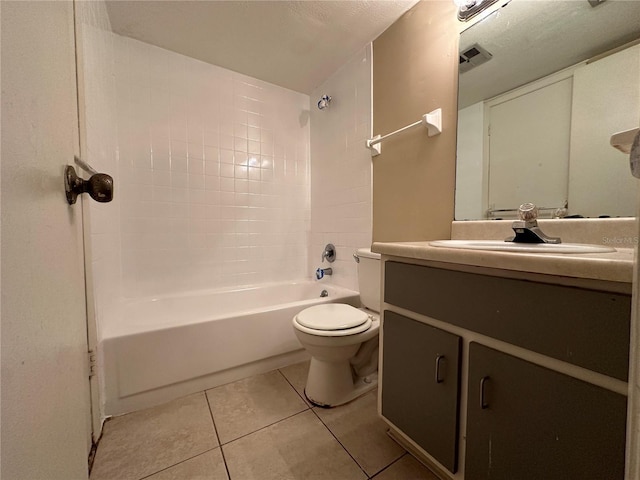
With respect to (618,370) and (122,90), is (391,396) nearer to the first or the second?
(618,370)

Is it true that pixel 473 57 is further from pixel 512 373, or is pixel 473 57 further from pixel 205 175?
pixel 205 175

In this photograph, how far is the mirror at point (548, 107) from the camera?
0.78 m

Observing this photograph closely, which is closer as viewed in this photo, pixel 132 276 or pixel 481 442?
Result: pixel 481 442

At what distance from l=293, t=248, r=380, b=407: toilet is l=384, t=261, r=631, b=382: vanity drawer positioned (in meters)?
0.45

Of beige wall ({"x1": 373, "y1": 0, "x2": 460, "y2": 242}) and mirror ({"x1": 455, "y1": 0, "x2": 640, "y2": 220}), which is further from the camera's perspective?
beige wall ({"x1": 373, "y1": 0, "x2": 460, "y2": 242})

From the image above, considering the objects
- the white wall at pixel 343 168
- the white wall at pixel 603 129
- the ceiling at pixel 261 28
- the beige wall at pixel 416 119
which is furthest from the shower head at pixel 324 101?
the white wall at pixel 603 129

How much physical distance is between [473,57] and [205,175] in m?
1.79

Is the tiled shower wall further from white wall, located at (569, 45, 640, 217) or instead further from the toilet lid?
white wall, located at (569, 45, 640, 217)

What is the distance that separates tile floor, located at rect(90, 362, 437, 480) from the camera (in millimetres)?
856

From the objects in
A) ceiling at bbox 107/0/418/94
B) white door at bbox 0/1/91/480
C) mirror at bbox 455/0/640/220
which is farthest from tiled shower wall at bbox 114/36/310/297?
mirror at bbox 455/0/640/220

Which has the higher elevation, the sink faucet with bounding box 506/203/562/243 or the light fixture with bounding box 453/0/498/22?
the light fixture with bounding box 453/0/498/22

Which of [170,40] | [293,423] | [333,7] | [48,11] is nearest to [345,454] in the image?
[293,423]

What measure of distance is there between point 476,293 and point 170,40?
2262mm

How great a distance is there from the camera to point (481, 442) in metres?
0.62
